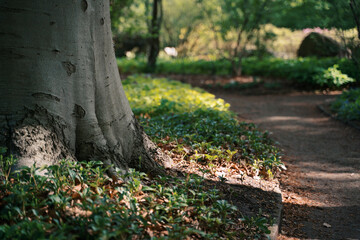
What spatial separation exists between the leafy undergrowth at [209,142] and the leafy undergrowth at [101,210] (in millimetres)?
708

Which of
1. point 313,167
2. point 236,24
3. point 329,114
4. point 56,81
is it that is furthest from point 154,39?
point 56,81

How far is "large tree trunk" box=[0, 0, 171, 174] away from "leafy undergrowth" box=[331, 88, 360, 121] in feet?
20.5

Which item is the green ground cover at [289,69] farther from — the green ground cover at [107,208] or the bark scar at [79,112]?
the bark scar at [79,112]

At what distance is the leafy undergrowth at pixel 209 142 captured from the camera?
13.9 ft

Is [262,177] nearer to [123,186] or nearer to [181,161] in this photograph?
[181,161]

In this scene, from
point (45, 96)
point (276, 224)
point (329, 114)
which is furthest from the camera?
point (329, 114)

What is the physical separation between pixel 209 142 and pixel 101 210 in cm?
256

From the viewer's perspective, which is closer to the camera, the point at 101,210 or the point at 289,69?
the point at 101,210

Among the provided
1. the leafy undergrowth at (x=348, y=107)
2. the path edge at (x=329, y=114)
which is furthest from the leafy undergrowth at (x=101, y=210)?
the leafy undergrowth at (x=348, y=107)

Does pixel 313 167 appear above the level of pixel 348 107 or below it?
below

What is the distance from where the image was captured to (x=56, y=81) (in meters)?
2.84

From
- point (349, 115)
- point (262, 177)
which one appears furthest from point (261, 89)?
point (262, 177)

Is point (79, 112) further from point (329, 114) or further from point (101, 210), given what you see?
point (329, 114)

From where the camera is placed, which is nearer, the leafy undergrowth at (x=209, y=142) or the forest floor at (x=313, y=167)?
the forest floor at (x=313, y=167)
